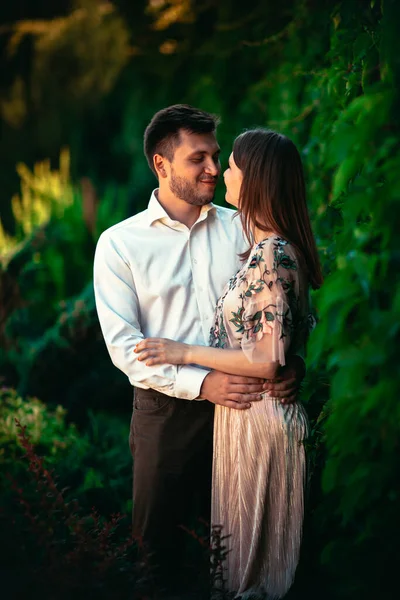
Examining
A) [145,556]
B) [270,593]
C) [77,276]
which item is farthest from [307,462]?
[77,276]

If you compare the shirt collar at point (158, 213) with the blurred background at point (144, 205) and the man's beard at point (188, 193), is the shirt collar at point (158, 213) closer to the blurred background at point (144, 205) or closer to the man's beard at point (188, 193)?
the man's beard at point (188, 193)

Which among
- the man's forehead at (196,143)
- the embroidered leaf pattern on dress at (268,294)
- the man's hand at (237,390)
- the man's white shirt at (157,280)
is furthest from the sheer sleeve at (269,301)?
the man's forehead at (196,143)

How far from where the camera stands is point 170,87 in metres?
5.64

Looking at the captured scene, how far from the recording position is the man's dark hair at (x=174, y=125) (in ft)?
10.2

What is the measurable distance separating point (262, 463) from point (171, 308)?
72cm

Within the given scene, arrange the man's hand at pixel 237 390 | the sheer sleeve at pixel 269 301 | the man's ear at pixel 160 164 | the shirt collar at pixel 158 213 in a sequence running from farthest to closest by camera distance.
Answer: the man's ear at pixel 160 164 → the shirt collar at pixel 158 213 → the man's hand at pixel 237 390 → the sheer sleeve at pixel 269 301

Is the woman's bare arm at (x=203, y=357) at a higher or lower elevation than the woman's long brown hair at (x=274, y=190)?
lower

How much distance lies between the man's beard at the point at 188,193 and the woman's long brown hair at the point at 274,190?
452mm

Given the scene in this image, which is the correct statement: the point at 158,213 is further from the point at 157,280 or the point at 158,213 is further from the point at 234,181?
the point at 234,181

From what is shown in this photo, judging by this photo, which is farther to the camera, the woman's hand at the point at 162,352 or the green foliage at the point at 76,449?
the green foliage at the point at 76,449

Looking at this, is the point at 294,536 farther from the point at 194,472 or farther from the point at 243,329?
the point at 243,329

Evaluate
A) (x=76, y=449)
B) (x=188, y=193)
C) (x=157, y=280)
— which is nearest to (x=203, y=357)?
(x=157, y=280)

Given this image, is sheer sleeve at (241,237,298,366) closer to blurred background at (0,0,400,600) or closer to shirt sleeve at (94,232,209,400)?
blurred background at (0,0,400,600)

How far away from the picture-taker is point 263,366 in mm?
2541
